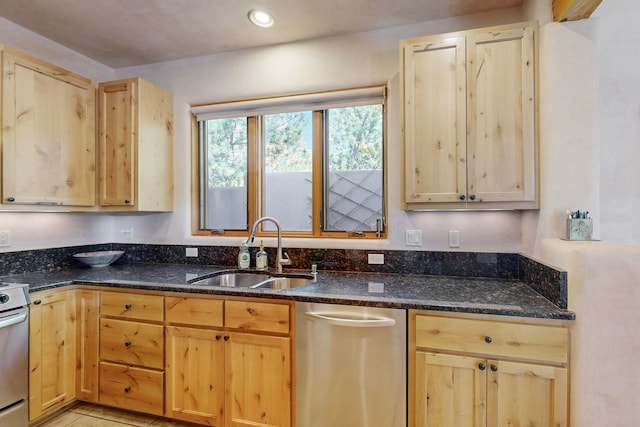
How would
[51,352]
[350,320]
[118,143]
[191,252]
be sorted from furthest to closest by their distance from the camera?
[191,252] < [118,143] < [51,352] < [350,320]

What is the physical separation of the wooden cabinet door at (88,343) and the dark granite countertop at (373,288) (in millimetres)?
138

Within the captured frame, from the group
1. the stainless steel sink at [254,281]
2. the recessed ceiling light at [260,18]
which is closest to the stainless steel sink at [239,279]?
the stainless steel sink at [254,281]

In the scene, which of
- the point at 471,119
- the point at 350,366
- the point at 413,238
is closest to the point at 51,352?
the point at 350,366

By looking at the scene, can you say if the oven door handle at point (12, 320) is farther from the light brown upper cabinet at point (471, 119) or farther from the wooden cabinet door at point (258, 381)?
the light brown upper cabinet at point (471, 119)

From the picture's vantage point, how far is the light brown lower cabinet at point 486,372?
1462 millimetres

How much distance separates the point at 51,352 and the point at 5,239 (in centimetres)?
89

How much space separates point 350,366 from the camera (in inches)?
67.6

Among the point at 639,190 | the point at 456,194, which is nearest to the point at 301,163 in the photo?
the point at 456,194

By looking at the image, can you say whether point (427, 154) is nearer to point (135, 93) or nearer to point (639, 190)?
point (639, 190)

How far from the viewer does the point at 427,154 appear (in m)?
1.97

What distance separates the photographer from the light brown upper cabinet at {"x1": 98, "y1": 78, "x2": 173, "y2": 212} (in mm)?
2539

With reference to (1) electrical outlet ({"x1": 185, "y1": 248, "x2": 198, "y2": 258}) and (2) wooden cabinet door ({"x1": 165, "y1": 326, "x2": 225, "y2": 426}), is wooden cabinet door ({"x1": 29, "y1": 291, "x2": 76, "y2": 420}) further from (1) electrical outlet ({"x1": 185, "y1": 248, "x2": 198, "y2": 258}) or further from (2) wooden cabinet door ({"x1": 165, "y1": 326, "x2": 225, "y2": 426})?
(1) electrical outlet ({"x1": 185, "y1": 248, "x2": 198, "y2": 258})

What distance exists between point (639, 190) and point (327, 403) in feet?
Result: 6.38

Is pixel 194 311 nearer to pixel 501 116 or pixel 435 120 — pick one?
pixel 435 120
